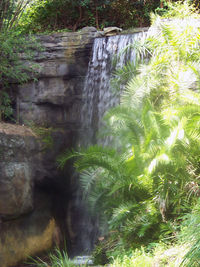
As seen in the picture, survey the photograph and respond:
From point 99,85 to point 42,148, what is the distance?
220 centimetres

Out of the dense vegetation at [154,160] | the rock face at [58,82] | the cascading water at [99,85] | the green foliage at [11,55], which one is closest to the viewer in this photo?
the dense vegetation at [154,160]

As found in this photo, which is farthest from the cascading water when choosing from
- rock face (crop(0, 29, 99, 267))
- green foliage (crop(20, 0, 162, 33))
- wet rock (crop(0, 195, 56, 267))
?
green foliage (crop(20, 0, 162, 33))

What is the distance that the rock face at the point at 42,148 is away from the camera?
22.7 ft

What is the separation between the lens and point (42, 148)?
852 cm

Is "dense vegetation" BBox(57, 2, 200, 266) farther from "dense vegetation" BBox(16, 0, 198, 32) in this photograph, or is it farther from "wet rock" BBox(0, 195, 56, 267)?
"dense vegetation" BBox(16, 0, 198, 32)

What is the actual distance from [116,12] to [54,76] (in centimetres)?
424

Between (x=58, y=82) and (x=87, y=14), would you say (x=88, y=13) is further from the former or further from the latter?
(x=58, y=82)

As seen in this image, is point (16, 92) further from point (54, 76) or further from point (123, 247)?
point (123, 247)

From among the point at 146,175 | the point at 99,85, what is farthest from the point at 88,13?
the point at 146,175

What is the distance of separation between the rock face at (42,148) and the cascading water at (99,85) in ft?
0.68

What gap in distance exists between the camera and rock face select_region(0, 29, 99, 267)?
22.7ft

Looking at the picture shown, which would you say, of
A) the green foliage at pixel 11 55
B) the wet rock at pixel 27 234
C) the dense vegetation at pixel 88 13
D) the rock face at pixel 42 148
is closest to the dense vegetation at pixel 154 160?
the green foliage at pixel 11 55

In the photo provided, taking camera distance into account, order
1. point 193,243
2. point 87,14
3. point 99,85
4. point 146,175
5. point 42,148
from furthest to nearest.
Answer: point 87,14
point 99,85
point 42,148
point 146,175
point 193,243

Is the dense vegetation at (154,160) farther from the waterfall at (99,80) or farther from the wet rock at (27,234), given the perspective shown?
the wet rock at (27,234)
